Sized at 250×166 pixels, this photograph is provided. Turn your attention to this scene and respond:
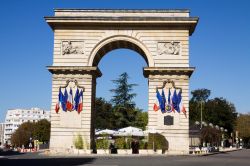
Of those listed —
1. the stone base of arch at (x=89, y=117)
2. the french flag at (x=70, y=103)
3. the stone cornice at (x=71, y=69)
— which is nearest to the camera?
the stone base of arch at (x=89, y=117)

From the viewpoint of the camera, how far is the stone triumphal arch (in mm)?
41469

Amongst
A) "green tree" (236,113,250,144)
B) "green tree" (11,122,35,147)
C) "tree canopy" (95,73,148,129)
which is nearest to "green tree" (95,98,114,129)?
"tree canopy" (95,73,148,129)

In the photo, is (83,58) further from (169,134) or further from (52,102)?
(169,134)

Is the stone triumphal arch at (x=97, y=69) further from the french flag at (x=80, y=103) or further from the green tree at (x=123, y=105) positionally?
the green tree at (x=123, y=105)

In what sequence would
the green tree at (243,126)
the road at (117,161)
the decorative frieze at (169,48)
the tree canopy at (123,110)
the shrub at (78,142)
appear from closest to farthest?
the road at (117,161) → the shrub at (78,142) → the decorative frieze at (169,48) → the tree canopy at (123,110) → the green tree at (243,126)

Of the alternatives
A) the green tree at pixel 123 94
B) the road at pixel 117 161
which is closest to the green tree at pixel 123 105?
the green tree at pixel 123 94

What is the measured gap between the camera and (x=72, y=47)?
42875 millimetres

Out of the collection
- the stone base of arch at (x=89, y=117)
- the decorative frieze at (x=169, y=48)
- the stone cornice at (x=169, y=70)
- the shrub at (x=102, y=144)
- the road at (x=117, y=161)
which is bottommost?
the road at (x=117, y=161)

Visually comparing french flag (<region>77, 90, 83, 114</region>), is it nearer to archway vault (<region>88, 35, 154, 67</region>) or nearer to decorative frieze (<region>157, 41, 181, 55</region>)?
archway vault (<region>88, 35, 154, 67</region>)

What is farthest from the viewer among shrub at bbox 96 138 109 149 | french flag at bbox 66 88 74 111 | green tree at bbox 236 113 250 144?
green tree at bbox 236 113 250 144

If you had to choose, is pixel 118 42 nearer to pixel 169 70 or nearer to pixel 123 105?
pixel 169 70

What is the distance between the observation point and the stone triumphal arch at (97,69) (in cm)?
4147

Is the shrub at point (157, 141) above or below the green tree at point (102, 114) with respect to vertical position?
below

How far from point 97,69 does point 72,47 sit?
3.11m
